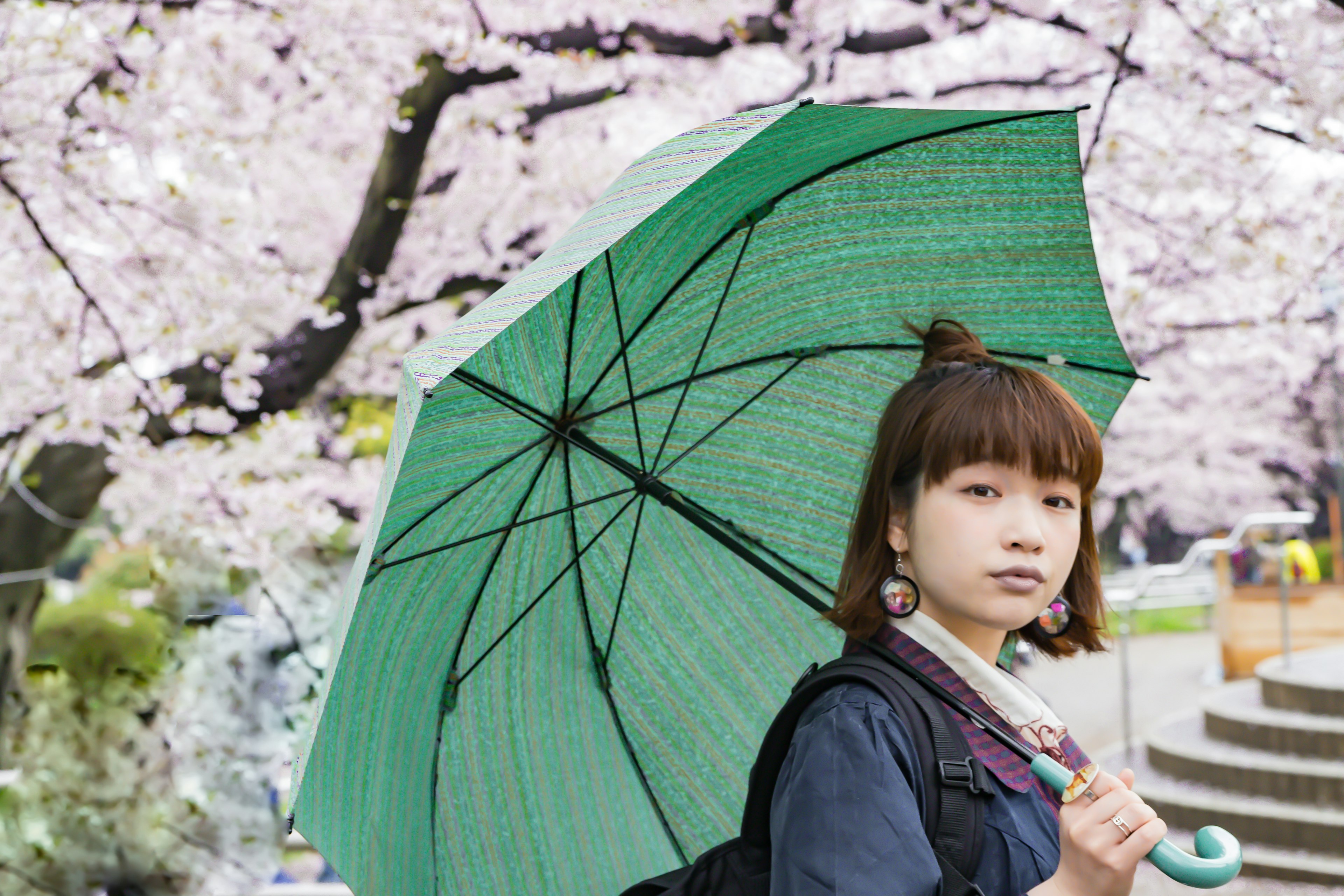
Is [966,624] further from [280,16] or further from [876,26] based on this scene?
[876,26]

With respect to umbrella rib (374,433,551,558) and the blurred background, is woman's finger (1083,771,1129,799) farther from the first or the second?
the blurred background

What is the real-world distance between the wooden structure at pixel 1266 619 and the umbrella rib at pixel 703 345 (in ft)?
30.1

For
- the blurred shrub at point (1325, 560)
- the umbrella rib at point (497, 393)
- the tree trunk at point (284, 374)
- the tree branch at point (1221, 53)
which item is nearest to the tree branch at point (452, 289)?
the tree trunk at point (284, 374)

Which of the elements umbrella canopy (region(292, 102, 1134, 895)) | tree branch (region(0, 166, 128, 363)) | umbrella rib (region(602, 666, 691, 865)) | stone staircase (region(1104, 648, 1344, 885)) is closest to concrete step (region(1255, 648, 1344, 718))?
stone staircase (region(1104, 648, 1344, 885))

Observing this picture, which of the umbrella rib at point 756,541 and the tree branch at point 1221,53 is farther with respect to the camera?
the tree branch at point 1221,53

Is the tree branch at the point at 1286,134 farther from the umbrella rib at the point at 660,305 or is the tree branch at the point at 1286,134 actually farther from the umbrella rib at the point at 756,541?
the umbrella rib at the point at 660,305

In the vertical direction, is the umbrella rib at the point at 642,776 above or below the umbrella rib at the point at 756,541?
below

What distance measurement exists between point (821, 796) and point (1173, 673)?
516 inches

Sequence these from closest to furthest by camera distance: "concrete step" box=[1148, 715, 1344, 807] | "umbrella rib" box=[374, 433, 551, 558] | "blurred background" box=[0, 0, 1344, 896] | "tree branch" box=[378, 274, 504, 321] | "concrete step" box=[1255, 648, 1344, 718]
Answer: "umbrella rib" box=[374, 433, 551, 558], "blurred background" box=[0, 0, 1344, 896], "concrete step" box=[1148, 715, 1344, 807], "concrete step" box=[1255, 648, 1344, 718], "tree branch" box=[378, 274, 504, 321]

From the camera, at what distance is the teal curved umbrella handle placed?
1.21m

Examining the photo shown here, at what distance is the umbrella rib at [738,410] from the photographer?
7.06ft

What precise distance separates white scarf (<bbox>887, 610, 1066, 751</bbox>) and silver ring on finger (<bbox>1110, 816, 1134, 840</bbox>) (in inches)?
10.4

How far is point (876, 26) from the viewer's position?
24.0 ft

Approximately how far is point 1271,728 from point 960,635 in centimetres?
640
